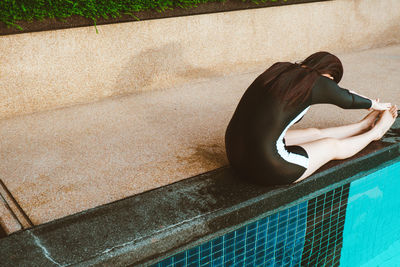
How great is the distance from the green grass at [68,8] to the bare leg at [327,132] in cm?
275

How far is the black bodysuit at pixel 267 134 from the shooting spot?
8.38 feet

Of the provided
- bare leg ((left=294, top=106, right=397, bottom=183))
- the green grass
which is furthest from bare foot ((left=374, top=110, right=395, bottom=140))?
the green grass

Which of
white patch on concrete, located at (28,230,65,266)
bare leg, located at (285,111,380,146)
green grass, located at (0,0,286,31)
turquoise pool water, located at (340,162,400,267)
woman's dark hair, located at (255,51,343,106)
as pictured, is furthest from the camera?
green grass, located at (0,0,286,31)

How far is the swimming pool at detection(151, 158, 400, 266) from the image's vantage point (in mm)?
2688

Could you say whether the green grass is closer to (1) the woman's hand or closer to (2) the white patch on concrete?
(2) the white patch on concrete

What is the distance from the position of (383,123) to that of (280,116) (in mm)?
1433

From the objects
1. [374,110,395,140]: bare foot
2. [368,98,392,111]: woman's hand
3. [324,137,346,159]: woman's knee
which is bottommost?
[374,110,395,140]: bare foot

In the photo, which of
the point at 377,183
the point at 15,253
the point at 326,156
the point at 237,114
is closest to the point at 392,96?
the point at 377,183

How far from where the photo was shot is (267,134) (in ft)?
8.43

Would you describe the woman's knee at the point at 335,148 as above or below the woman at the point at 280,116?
below

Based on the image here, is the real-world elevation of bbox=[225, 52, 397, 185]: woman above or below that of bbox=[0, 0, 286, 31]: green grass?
below

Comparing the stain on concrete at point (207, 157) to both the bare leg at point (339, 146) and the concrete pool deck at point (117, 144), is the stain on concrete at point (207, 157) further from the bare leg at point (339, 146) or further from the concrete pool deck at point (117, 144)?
the bare leg at point (339, 146)

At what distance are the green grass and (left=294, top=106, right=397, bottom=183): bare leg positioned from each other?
10.2ft

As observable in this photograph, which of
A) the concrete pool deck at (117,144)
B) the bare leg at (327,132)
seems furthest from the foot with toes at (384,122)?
the concrete pool deck at (117,144)
